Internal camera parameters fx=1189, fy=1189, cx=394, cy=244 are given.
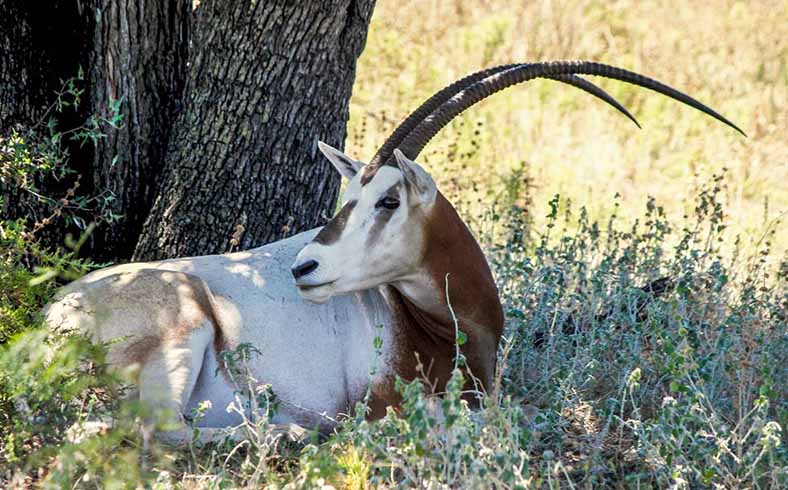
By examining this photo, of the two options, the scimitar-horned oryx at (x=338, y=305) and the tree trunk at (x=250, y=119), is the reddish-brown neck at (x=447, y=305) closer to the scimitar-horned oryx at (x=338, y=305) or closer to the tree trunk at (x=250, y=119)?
the scimitar-horned oryx at (x=338, y=305)

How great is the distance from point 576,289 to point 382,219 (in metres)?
1.80

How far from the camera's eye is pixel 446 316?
16.7 feet

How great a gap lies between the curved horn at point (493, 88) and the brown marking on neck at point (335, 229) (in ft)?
1.44

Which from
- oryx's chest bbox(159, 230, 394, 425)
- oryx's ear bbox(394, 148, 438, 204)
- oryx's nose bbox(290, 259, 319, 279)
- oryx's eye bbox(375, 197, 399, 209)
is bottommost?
oryx's chest bbox(159, 230, 394, 425)

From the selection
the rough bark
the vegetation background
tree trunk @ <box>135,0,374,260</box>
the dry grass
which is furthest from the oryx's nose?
the dry grass

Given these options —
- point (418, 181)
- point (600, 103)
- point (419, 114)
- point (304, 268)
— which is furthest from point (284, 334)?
point (600, 103)

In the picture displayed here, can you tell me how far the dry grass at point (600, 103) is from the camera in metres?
9.48

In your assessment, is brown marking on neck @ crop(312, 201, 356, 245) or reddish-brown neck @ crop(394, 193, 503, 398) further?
reddish-brown neck @ crop(394, 193, 503, 398)

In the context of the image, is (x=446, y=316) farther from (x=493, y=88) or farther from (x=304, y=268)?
(x=493, y=88)

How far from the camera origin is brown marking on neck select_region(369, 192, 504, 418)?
5.02 metres

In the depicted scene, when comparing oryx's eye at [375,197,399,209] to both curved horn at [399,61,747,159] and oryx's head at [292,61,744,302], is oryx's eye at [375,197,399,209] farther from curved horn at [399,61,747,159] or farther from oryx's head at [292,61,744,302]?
curved horn at [399,61,747,159]

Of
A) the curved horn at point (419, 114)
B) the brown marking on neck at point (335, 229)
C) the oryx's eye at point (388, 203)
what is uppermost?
the curved horn at point (419, 114)

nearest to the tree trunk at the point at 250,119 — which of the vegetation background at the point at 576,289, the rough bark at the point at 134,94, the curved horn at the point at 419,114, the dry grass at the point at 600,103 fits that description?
the rough bark at the point at 134,94

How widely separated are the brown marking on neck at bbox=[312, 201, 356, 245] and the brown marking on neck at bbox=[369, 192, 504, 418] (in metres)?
0.39
